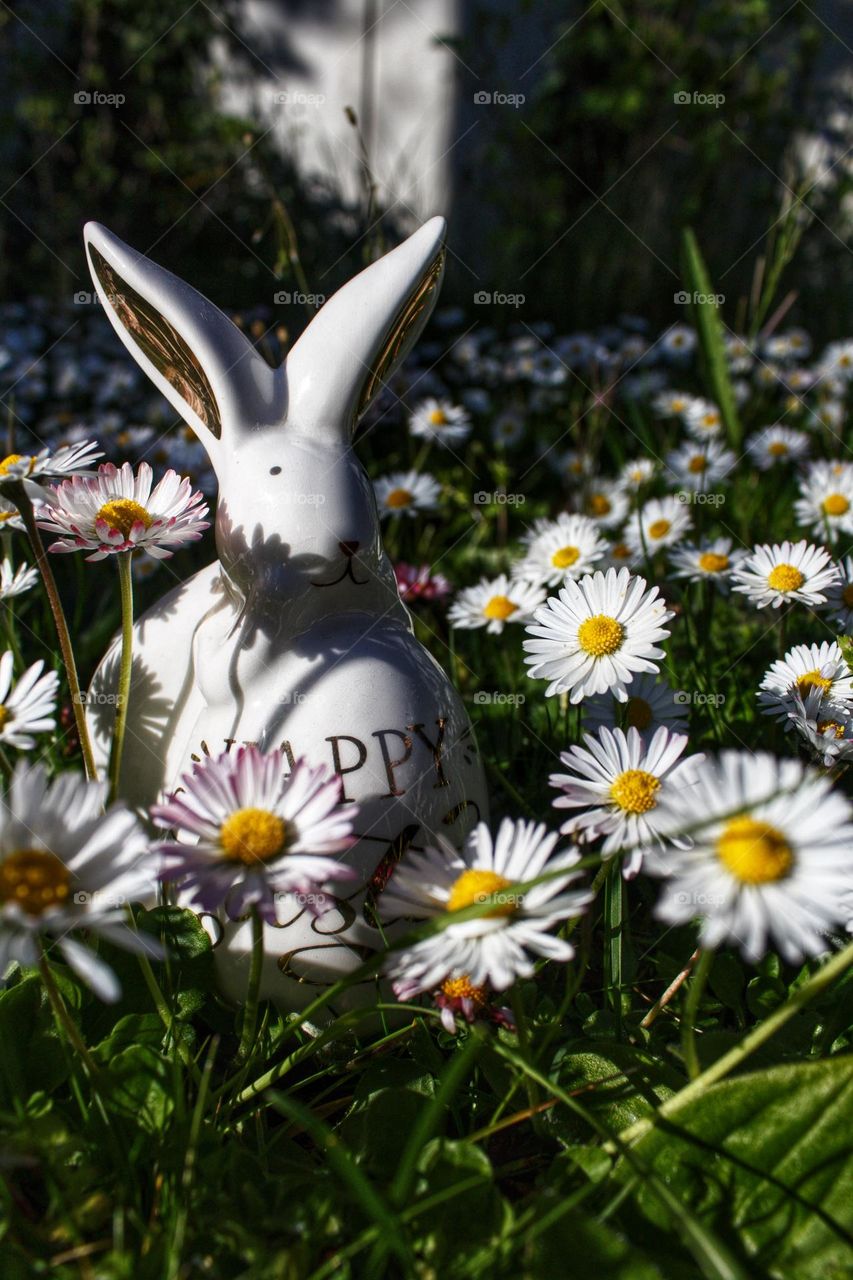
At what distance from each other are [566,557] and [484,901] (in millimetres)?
840

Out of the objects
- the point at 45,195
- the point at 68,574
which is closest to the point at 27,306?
the point at 45,195

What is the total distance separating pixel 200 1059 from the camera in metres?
1.05

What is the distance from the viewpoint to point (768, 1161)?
774mm

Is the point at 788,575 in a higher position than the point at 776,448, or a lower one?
lower

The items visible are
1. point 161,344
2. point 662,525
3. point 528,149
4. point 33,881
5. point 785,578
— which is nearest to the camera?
point 33,881

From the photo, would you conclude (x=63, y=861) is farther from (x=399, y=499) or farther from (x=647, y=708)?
(x=399, y=499)

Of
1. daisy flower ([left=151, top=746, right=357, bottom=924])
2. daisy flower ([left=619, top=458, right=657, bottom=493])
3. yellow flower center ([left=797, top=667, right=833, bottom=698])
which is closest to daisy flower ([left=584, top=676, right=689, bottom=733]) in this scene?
yellow flower center ([left=797, top=667, right=833, bottom=698])

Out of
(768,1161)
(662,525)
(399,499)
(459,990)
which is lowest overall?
(768,1161)

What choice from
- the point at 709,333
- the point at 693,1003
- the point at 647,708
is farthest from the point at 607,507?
the point at 693,1003

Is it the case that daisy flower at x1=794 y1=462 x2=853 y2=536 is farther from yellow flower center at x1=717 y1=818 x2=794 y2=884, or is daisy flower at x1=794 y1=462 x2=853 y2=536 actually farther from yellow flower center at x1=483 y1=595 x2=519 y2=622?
yellow flower center at x1=717 y1=818 x2=794 y2=884

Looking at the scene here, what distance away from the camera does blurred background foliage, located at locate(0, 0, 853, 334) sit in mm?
4250

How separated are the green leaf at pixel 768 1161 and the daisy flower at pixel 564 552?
83 centimetres

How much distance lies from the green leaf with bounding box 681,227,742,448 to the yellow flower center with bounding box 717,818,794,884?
1.77m

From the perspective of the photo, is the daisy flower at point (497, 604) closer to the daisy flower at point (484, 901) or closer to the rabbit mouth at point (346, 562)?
the rabbit mouth at point (346, 562)
